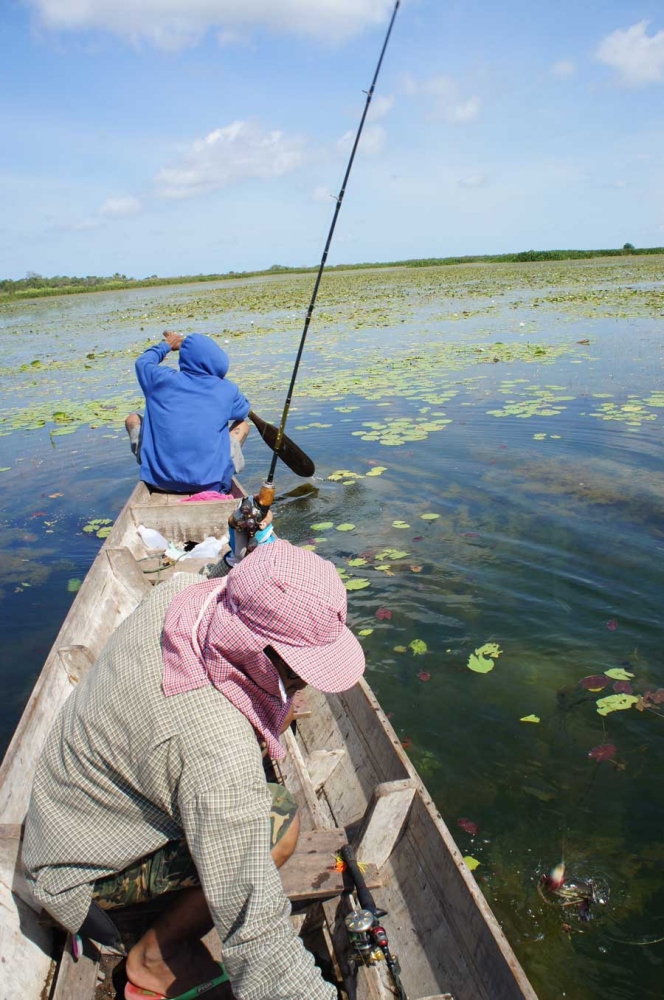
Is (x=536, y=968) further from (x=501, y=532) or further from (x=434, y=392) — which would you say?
(x=434, y=392)

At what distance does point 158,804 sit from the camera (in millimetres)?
1692

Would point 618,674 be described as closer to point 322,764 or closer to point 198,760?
point 322,764

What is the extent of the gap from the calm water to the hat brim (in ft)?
4.93

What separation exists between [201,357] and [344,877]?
4.02 metres

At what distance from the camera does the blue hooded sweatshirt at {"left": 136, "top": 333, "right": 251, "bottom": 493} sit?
5199mm

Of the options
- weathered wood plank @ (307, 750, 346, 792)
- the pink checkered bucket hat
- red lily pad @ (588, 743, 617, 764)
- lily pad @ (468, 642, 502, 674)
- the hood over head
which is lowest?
red lily pad @ (588, 743, 617, 764)

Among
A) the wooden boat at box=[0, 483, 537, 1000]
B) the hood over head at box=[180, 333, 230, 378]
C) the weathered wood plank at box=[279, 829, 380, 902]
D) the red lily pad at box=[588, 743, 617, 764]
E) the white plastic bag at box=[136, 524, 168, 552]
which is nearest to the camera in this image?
the wooden boat at box=[0, 483, 537, 1000]

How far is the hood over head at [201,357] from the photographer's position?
519cm

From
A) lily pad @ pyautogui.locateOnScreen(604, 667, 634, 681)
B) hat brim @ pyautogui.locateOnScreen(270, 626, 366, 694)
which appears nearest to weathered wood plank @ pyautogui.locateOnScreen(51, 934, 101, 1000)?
hat brim @ pyautogui.locateOnScreen(270, 626, 366, 694)

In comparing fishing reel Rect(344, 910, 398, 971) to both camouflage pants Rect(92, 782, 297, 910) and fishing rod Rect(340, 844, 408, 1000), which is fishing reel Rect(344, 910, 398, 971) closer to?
fishing rod Rect(340, 844, 408, 1000)

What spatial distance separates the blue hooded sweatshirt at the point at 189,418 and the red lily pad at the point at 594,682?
10.4ft

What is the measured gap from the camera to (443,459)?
7.41 metres

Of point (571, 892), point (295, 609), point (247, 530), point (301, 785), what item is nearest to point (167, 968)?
point (301, 785)

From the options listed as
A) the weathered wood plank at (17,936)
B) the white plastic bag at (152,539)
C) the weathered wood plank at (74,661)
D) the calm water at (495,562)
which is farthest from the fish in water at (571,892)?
the white plastic bag at (152,539)
